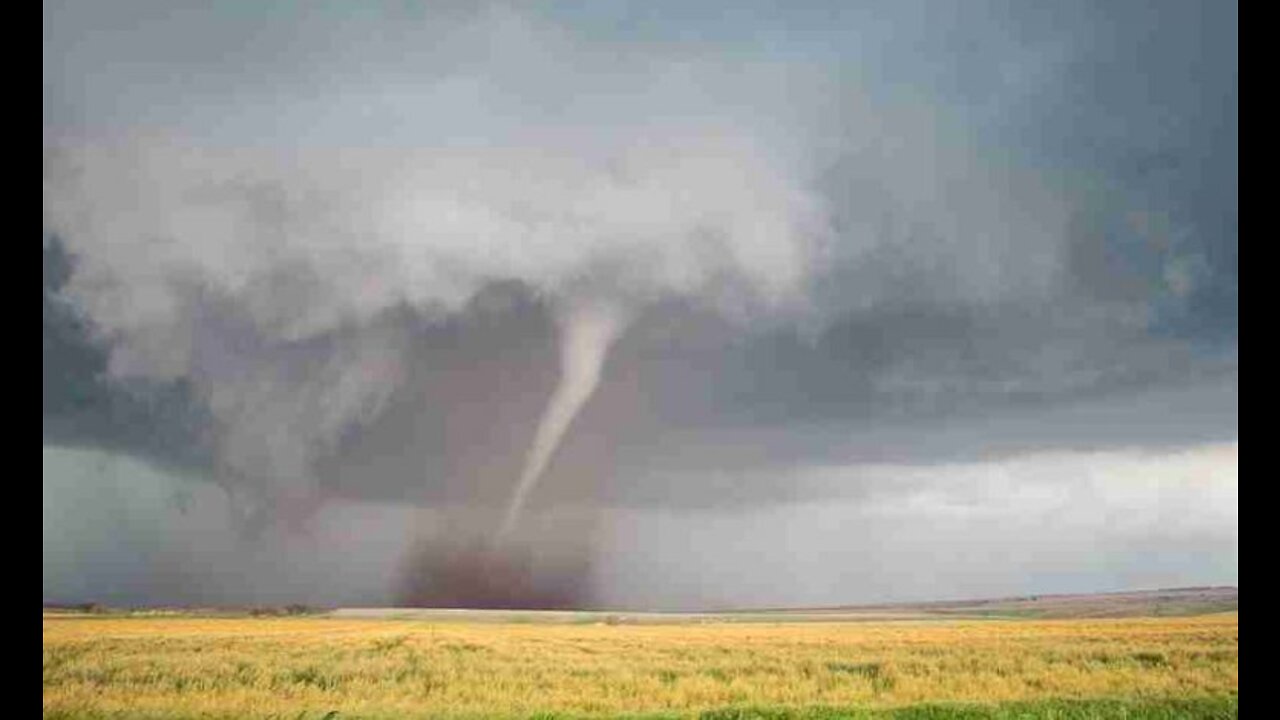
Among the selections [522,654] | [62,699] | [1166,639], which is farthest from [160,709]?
[1166,639]

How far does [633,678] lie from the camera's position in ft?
109

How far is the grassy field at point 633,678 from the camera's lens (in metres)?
26.6

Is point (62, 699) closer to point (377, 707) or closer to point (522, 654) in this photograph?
point (377, 707)

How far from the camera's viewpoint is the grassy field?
87.4 ft

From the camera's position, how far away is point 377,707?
27.9 metres

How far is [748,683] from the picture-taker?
32562 millimetres
